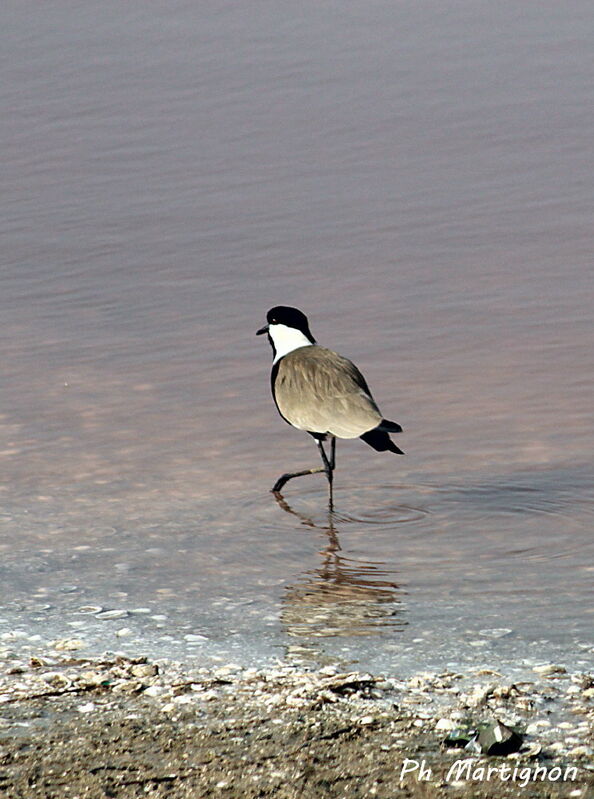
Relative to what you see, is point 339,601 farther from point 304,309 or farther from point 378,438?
point 304,309

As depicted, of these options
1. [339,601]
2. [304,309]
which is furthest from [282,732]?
[304,309]

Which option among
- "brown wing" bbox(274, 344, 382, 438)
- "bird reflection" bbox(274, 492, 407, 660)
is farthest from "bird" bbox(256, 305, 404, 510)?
"bird reflection" bbox(274, 492, 407, 660)

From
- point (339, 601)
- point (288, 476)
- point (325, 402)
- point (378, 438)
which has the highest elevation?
point (325, 402)

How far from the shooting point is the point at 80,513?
7828 millimetres

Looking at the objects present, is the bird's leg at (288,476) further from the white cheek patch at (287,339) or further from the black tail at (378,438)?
the white cheek patch at (287,339)

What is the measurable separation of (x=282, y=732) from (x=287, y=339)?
4.28 meters

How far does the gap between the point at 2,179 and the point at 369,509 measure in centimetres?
1013

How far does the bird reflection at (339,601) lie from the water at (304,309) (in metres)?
0.02

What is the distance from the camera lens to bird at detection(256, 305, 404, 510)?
786 centimetres

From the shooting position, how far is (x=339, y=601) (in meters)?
6.50

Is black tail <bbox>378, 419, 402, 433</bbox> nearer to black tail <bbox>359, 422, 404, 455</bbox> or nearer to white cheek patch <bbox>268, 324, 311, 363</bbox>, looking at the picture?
black tail <bbox>359, 422, 404, 455</bbox>

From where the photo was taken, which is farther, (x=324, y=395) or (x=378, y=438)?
(x=324, y=395)

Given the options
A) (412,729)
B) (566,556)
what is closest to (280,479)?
(566,556)

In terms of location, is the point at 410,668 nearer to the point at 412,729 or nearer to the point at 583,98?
the point at 412,729
